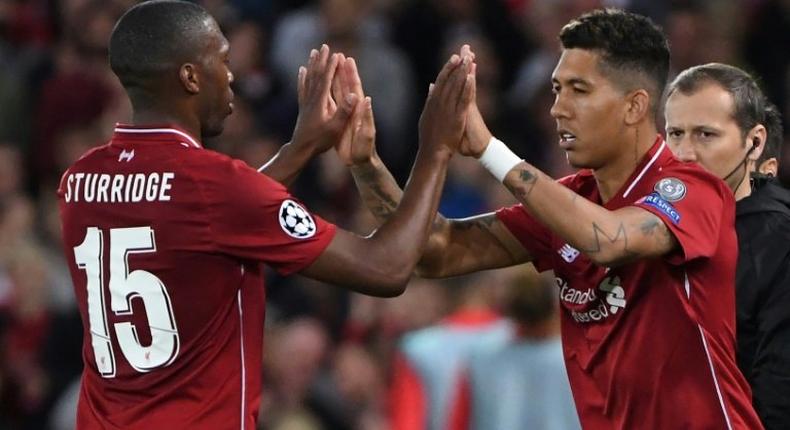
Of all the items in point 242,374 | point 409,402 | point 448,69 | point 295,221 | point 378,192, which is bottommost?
point 409,402

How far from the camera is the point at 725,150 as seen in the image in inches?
206

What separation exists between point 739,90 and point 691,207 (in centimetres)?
63

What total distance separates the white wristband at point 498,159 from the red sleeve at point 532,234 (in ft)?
1.44

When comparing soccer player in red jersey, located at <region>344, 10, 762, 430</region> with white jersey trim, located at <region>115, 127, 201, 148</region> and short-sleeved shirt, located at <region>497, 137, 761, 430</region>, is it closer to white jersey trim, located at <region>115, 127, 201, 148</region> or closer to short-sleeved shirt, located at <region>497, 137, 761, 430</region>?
short-sleeved shirt, located at <region>497, 137, 761, 430</region>

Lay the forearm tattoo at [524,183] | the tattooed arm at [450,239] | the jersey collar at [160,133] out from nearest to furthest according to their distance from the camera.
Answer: the jersey collar at [160,133] < the forearm tattoo at [524,183] < the tattooed arm at [450,239]

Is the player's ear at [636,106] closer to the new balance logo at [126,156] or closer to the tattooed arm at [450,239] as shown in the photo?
the tattooed arm at [450,239]

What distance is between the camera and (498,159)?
490 cm

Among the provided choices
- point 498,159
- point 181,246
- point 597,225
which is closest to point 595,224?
point 597,225

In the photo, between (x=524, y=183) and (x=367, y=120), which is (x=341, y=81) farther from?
(x=524, y=183)

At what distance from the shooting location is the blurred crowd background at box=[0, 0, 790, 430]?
863cm

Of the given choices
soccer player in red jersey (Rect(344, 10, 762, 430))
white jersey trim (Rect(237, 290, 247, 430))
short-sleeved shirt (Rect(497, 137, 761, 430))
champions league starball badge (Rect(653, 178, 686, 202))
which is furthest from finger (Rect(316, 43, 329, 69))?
champions league starball badge (Rect(653, 178, 686, 202))

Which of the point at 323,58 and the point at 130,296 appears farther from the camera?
the point at 323,58

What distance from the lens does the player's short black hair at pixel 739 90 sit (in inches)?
207

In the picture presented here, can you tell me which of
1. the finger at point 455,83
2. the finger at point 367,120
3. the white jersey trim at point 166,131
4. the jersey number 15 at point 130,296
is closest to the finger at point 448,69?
the finger at point 455,83
